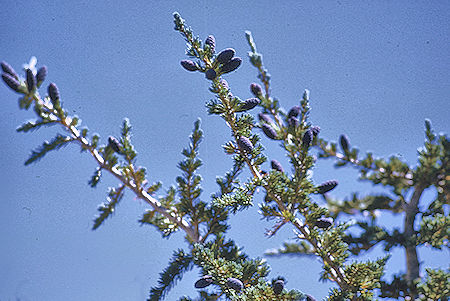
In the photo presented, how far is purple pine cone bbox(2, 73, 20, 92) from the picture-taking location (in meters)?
0.66

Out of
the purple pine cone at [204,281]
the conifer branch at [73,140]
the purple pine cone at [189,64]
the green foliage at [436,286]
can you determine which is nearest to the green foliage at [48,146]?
the conifer branch at [73,140]

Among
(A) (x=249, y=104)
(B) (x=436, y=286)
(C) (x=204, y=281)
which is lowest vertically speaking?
(C) (x=204, y=281)

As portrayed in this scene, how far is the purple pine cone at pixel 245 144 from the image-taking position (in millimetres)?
749

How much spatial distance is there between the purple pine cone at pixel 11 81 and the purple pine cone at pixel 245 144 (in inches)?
14.8

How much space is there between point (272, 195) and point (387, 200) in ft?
0.73

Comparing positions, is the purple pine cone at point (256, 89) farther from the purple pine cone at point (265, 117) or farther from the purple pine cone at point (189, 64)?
the purple pine cone at point (189, 64)

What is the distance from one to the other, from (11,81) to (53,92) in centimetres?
7

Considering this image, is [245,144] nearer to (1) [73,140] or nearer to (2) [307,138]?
(2) [307,138]

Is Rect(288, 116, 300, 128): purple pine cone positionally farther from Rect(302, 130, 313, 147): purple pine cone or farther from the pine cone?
the pine cone

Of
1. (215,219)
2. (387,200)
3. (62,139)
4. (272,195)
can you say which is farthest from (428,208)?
(62,139)

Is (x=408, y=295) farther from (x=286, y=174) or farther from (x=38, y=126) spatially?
(x=38, y=126)

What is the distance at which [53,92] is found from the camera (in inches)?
27.9

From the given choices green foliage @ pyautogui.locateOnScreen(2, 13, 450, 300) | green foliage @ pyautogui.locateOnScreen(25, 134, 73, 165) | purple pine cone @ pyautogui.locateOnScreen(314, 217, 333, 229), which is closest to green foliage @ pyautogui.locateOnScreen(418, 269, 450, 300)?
green foliage @ pyautogui.locateOnScreen(2, 13, 450, 300)

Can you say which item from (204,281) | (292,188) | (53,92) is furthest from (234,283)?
(53,92)
